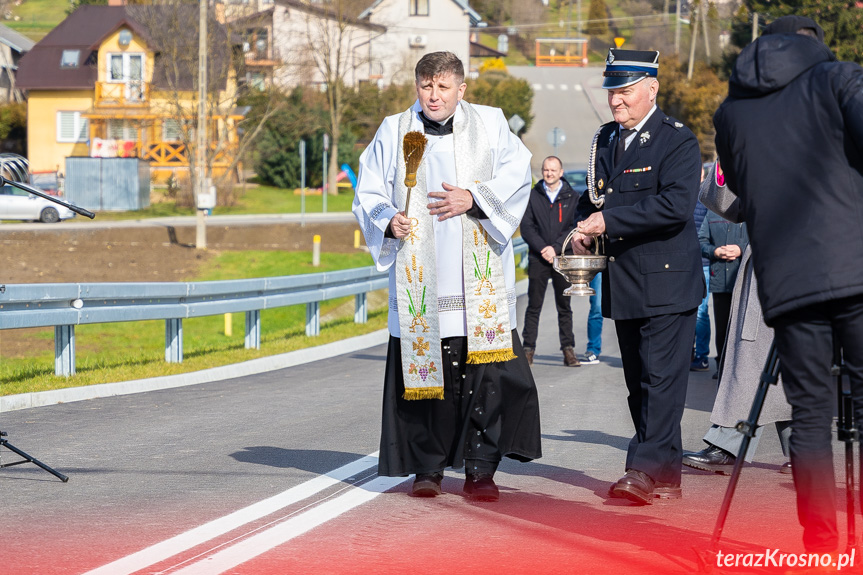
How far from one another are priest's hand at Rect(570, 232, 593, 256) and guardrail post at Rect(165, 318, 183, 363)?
23.6ft

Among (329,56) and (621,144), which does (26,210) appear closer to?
(329,56)

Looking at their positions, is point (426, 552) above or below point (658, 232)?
below

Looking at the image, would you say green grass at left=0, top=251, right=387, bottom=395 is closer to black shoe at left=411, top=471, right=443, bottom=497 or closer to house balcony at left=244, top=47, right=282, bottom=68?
black shoe at left=411, top=471, right=443, bottom=497

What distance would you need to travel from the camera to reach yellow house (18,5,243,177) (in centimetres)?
5353

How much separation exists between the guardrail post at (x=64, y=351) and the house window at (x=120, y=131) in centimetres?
4752

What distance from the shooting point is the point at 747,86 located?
169 inches

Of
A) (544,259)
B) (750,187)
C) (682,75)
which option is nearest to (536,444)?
(750,187)

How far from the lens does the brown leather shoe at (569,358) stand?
41.3ft

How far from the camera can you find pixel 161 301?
12406 millimetres

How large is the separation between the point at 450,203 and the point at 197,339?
645 inches

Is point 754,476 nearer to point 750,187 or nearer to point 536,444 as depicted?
point 536,444

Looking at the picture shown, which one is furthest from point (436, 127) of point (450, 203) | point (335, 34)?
point (335, 34)

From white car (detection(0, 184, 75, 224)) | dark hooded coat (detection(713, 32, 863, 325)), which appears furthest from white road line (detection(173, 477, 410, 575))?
white car (detection(0, 184, 75, 224))

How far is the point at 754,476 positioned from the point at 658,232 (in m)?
1.70
